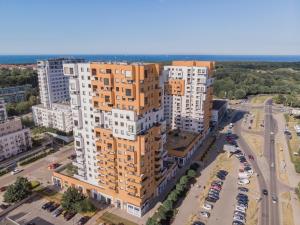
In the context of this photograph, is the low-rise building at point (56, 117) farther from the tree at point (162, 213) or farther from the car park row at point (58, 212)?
the tree at point (162, 213)

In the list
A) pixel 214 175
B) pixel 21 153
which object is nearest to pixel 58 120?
pixel 21 153

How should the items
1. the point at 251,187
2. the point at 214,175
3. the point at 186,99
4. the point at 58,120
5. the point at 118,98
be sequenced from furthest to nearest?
the point at 58,120, the point at 186,99, the point at 214,175, the point at 251,187, the point at 118,98

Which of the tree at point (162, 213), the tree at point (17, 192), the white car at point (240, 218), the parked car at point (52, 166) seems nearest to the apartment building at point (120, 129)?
the tree at point (162, 213)

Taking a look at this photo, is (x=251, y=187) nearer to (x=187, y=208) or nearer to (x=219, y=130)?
(x=187, y=208)

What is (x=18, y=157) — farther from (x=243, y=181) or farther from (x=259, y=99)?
(x=259, y=99)

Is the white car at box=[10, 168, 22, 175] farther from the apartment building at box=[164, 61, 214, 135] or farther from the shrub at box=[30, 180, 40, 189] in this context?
the apartment building at box=[164, 61, 214, 135]

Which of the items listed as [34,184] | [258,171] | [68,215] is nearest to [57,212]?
[68,215]
